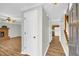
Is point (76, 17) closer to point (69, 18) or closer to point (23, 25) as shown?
point (69, 18)

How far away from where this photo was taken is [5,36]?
1.65 metres

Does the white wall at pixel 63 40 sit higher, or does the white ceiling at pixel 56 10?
the white ceiling at pixel 56 10

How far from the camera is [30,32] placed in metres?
1.71

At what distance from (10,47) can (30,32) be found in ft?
0.89

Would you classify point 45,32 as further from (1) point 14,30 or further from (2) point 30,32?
(1) point 14,30

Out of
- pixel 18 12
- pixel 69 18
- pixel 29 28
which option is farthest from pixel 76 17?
pixel 18 12

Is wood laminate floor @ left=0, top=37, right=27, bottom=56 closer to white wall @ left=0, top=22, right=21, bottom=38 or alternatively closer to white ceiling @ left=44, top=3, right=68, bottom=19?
white wall @ left=0, top=22, right=21, bottom=38

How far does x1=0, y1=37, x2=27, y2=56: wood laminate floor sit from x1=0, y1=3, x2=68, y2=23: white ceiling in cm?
27

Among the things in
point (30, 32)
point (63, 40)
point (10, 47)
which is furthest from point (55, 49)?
point (10, 47)

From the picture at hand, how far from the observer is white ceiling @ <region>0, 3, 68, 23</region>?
1.66 metres

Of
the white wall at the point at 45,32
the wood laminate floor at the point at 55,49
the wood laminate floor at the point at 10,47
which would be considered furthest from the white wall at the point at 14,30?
the wood laminate floor at the point at 55,49

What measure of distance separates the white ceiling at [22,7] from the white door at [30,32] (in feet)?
0.29

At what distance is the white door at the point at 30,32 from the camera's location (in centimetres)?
169

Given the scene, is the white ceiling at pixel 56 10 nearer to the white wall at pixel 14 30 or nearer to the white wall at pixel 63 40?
the white wall at pixel 63 40
